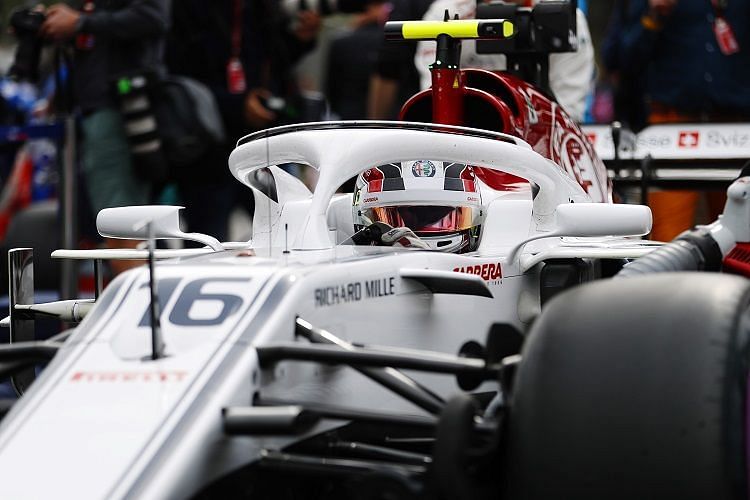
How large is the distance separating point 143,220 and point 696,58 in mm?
4393

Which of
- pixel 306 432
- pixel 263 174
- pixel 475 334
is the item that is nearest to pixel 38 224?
pixel 263 174

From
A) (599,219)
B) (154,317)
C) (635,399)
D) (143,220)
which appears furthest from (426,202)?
(635,399)

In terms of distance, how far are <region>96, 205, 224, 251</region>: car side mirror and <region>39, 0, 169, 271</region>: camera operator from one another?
274 cm

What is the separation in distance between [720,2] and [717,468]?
17.7ft

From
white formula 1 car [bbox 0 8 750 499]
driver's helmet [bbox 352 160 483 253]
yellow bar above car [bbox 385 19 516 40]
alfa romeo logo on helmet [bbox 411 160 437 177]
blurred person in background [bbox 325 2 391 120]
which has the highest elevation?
yellow bar above car [bbox 385 19 516 40]

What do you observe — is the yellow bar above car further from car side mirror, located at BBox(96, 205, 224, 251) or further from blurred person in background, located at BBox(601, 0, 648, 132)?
blurred person in background, located at BBox(601, 0, 648, 132)

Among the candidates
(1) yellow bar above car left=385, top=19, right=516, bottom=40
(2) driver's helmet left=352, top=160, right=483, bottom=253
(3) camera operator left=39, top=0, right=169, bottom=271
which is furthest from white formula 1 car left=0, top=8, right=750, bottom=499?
(3) camera operator left=39, top=0, right=169, bottom=271

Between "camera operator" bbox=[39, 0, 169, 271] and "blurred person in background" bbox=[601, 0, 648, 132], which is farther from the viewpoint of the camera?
"blurred person in background" bbox=[601, 0, 648, 132]

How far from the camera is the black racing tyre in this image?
9.96 feet

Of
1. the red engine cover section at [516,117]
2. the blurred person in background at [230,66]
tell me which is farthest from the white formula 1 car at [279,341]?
the blurred person in background at [230,66]

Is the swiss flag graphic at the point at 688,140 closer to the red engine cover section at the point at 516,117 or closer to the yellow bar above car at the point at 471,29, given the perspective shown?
the red engine cover section at the point at 516,117

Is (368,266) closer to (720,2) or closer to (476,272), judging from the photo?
(476,272)

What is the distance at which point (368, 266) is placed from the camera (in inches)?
152

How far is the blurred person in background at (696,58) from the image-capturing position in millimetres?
8062
